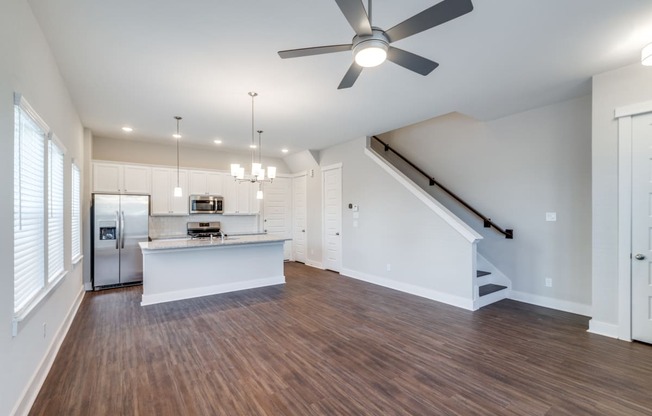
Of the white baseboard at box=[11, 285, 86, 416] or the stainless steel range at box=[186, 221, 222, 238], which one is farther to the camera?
the stainless steel range at box=[186, 221, 222, 238]

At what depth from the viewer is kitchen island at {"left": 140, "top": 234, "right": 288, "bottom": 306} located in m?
4.69

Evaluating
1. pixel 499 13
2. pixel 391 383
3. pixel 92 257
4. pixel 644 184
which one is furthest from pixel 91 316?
pixel 644 184

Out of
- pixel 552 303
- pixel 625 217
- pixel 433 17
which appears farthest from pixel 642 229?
pixel 433 17

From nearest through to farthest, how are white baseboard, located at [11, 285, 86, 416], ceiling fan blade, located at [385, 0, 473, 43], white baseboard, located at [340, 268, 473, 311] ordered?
ceiling fan blade, located at [385, 0, 473, 43] → white baseboard, located at [11, 285, 86, 416] → white baseboard, located at [340, 268, 473, 311]

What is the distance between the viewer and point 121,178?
19.8ft

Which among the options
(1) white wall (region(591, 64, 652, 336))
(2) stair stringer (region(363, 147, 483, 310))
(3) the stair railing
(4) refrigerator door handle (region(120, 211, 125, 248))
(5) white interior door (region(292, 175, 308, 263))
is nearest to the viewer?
(1) white wall (region(591, 64, 652, 336))

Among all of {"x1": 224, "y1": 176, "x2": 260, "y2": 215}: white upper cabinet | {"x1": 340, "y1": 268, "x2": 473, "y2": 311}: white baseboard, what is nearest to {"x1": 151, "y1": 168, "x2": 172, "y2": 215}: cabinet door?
{"x1": 224, "y1": 176, "x2": 260, "y2": 215}: white upper cabinet

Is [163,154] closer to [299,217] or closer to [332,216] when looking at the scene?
[299,217]

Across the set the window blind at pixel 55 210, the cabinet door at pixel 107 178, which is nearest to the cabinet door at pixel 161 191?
the cabinet door at pixel 107 178

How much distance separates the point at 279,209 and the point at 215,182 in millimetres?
1898

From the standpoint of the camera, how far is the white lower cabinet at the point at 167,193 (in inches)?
253

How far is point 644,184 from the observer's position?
125 inches

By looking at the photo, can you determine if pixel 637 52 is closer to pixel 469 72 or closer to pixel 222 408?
pixel 469 72

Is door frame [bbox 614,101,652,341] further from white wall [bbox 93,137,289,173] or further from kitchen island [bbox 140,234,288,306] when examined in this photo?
white wall [bbox 93,137,289,173]
